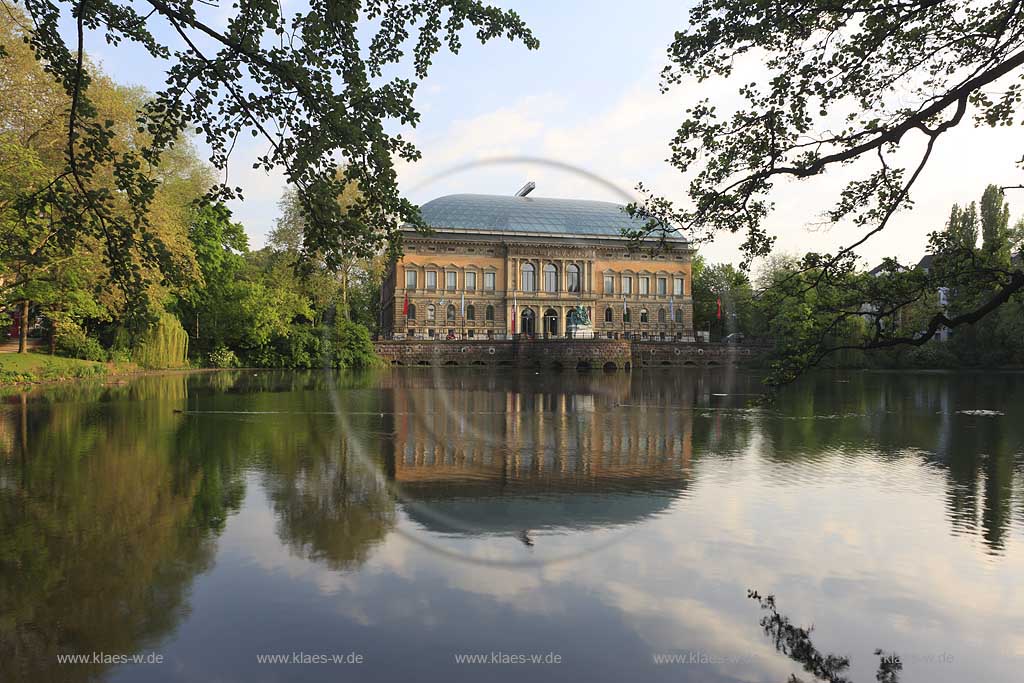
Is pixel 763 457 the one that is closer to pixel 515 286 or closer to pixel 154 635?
pixel 154 635

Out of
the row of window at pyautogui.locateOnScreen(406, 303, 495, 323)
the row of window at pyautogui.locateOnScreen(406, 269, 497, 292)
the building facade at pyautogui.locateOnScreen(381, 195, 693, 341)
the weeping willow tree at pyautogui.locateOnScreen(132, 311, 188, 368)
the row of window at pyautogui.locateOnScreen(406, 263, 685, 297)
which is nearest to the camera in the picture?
the weeping willow tree at pyautogui.locateOnScreen(132, 311, 188, 368)

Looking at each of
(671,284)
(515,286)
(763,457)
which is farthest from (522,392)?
(671,284)

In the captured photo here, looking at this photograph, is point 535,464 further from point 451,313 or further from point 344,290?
point 451,313

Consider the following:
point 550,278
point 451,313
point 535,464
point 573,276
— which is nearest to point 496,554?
point 535,464

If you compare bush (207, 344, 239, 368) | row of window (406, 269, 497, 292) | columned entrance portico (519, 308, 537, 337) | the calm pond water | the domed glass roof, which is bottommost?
the calm pond water

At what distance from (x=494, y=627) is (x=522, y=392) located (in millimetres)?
29702

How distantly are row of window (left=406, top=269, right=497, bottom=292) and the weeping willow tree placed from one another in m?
42.7

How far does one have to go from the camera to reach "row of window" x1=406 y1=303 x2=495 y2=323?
9006 cm

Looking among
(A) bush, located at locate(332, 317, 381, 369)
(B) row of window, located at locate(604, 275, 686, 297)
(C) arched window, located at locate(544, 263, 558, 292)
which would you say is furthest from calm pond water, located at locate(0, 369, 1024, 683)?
(B) row of window, located at locate(604, 275, 686, 297)

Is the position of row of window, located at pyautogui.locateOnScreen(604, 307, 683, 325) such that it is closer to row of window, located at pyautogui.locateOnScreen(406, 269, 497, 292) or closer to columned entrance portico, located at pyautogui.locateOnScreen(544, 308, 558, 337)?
columned entrance portico, located at pyautogui.locateOnScreen(544, 308, 558, 337)

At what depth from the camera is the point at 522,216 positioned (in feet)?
320

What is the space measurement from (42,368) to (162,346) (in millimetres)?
10698

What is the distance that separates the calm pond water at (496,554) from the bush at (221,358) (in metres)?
39.6

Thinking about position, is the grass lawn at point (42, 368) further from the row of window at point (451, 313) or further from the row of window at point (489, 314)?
the row of window at point (489, 314)
